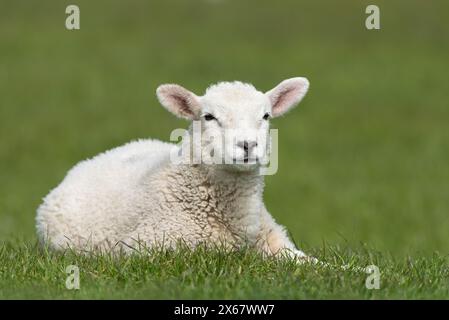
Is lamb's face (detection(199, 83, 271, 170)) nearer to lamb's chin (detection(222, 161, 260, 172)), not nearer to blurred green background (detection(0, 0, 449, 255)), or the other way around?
lamb's chin (detection(222, 161, 260, 172))

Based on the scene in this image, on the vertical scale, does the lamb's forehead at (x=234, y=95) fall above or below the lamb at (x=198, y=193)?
above

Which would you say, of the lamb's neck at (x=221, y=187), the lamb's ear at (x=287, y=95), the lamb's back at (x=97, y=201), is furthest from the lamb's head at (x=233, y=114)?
the lamb's back at (x=97, y=201)

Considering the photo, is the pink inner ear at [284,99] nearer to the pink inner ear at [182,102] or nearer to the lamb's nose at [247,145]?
the pink inner ear at [182,102]

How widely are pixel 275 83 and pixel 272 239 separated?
69.7 feet

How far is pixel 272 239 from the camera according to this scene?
8.88 m

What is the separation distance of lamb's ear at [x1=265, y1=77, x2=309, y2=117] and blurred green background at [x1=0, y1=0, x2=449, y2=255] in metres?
9.08

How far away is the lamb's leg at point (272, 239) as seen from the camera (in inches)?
340

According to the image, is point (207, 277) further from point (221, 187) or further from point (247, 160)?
point (221, 187)

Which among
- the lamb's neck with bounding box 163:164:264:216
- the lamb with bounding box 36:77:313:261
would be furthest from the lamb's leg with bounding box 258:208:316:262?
the lamb's neck with bounding box 163:164:264:216

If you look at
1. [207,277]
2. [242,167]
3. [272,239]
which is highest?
[242,167]

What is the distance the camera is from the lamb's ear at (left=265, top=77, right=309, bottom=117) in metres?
8.97

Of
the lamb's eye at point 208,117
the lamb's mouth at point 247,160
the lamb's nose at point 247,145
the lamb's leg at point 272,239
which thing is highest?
the lamb's eye at point 208,117

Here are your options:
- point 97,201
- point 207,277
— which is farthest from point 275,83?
point 207,277
